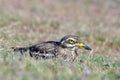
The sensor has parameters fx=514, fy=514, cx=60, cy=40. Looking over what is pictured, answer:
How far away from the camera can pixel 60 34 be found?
53.7 feet

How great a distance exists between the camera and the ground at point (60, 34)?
8.28 meters

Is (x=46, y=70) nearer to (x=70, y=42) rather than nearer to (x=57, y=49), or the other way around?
(x=57, y=49)

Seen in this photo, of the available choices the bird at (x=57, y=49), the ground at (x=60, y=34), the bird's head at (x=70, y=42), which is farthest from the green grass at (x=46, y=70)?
the bird's head at (x=70, y=42)

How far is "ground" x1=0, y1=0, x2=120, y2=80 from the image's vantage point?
8280mm

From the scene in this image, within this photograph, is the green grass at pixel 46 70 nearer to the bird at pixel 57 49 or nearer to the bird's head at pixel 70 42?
the bird at pixel 57 49

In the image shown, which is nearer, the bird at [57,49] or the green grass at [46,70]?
the green grass at [46,70]

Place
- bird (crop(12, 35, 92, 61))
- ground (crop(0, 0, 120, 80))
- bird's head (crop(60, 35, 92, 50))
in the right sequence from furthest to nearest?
bird's head (crop(60, 35, 92, 50)) → bird (crop(12, 35, 92, 61)) → ground (crop(0, 0, 120, 80))

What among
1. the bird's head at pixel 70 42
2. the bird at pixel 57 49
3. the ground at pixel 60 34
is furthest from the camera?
the bird's head at pixel 70 42

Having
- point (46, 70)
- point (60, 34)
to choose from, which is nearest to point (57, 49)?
point (46, 70)

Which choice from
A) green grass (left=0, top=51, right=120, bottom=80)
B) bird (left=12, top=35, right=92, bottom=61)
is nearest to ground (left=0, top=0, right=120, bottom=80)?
green grass (left=0, top=51, right=120, bottom=80)

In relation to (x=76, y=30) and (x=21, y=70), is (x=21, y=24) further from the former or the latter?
(x=21, y=70)

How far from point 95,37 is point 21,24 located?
2.45 meters

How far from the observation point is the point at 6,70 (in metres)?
7.92

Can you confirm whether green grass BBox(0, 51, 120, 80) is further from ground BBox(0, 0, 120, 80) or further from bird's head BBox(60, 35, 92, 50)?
bird's head BBox(60, 35, 92, 50)
